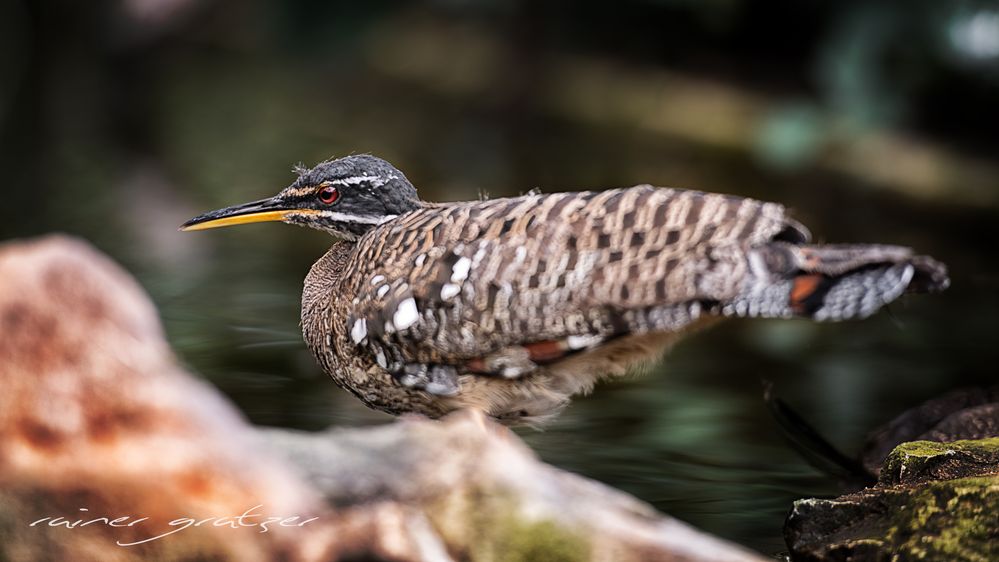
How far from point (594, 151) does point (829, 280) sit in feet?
34.8

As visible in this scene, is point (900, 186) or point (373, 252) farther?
point (900, 186)

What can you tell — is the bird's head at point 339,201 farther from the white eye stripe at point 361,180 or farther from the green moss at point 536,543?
the green moss at point 536,543

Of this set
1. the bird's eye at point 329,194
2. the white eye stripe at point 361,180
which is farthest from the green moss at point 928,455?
the bird's eye at point 329,194

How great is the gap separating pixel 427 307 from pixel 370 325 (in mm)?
277

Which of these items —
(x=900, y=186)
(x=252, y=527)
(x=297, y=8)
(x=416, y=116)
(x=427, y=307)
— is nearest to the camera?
(x=252, y=527)

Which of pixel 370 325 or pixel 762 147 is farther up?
pixel 762 147

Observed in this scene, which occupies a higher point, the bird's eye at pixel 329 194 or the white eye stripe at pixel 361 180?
the white eye stripe at pixel 361 180

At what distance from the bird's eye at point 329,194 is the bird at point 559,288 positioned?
0.32 metres

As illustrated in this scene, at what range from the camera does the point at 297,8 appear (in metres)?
13.4

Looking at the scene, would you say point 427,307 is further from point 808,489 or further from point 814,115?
point 814,115

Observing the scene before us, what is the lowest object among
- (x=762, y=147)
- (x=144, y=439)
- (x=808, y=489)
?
(x=808, y=489)

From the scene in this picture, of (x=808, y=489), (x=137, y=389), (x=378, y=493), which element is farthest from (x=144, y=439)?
(x=808, y=489)
